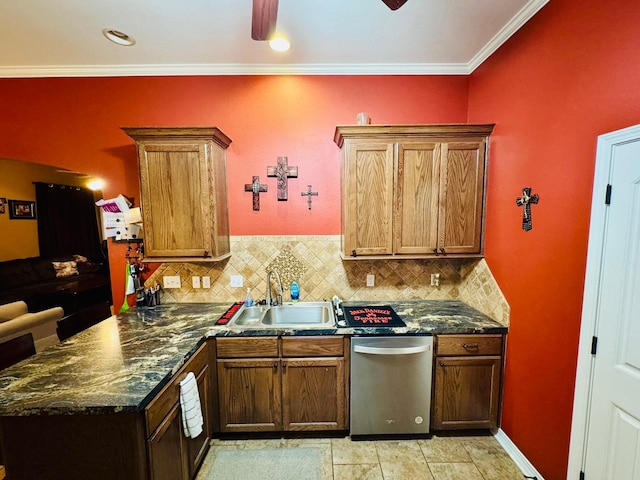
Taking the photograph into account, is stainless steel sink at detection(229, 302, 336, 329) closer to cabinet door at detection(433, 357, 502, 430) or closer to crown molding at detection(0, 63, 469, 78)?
cabinet door at detection(433, 357, 502, 430)

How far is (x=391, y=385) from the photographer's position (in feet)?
6.70

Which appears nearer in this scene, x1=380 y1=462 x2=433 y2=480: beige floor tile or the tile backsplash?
x1=380 y1=462 x2=433 y2=480: beige floor tile

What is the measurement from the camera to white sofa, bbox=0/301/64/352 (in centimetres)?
278

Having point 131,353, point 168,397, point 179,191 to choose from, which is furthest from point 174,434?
point 179,191

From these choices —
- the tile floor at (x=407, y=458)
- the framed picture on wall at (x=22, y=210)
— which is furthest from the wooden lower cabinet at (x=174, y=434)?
the framed picture on wall at (x=22, y=210)

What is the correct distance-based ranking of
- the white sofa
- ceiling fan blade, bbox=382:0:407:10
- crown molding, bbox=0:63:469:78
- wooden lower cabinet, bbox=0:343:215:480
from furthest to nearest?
the white sofa → crown molding, bbox=0:63:469:78 → wooden lower cabinet, bbox=0:343:215:480 → ceiling fan blade, bbox=382:0:407:10

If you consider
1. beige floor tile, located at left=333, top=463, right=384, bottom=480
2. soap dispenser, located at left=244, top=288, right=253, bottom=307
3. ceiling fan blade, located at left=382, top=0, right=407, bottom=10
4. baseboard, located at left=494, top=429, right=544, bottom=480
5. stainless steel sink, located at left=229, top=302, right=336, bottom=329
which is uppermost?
ceiling fan blade, located at left=382, top=0, right=407, bottom=10

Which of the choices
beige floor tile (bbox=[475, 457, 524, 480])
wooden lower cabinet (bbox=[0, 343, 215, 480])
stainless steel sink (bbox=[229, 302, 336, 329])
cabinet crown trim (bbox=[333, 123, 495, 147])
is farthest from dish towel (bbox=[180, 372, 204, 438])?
cabinet crown trim (bbox=[333, 123, 495, 147])

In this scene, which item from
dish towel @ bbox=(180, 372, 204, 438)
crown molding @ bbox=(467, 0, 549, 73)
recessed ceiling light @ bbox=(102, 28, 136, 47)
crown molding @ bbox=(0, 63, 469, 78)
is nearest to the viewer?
dish towel @ bbox=(180, 372, 204, 438)

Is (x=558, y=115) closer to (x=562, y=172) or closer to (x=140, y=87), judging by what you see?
(x=562, y=172)

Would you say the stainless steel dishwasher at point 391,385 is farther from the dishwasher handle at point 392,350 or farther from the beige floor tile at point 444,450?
the beige floor tile at point 444,450

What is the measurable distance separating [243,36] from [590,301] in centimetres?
272

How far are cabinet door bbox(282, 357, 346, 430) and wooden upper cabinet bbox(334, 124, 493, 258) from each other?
2.97 feet

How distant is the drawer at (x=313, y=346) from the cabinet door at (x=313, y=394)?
0.04 meters
